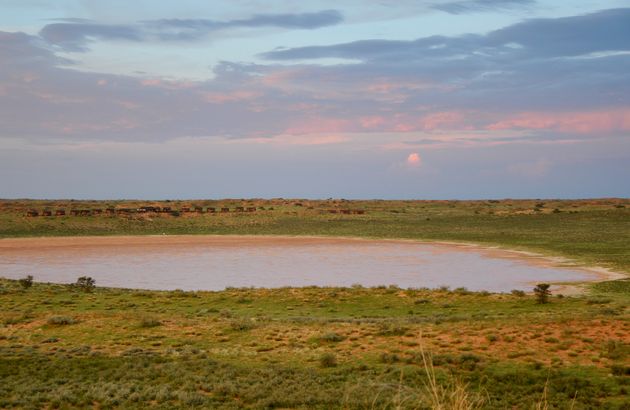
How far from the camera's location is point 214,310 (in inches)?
1192

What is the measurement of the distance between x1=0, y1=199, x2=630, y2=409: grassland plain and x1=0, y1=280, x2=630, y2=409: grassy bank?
0.21 feet

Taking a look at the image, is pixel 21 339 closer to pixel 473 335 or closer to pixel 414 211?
pixel 473 335

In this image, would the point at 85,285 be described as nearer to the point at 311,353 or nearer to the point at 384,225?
the point at 311,353

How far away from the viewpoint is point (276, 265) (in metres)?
51.7

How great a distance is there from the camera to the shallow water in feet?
137

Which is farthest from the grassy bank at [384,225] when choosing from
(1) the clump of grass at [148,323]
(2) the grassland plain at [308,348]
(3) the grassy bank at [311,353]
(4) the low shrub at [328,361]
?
(4) the low shrub at [328,361]

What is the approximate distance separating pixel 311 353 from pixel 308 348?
0.71m

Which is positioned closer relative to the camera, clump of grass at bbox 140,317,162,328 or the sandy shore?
clump of grass at bbox 140,317,162,328

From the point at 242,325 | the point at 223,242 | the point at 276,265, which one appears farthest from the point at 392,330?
the point at 223,242

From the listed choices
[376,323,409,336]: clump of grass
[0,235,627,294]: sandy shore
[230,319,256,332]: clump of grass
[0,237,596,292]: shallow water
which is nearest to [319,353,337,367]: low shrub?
[376,323,409,336]: clump of grass

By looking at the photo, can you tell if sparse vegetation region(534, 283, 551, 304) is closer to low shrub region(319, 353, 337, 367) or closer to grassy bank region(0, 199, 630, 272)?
low shrub region(319, 353, 337, 367)

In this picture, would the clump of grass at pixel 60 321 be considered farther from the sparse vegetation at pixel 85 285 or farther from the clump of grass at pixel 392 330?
the clump of grass at pixel 392 330

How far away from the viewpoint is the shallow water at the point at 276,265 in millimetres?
41688

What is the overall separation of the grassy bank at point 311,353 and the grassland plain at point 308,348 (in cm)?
6
